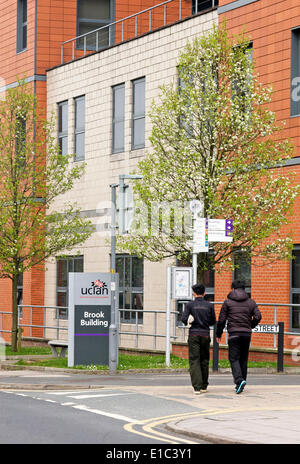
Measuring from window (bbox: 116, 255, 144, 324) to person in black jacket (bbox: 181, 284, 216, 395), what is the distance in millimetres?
14463

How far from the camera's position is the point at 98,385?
54.2 feet

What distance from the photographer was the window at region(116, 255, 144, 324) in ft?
97.8

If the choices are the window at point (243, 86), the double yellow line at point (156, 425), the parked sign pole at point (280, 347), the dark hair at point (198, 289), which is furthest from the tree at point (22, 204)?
the double yellow line at point (156, 425)

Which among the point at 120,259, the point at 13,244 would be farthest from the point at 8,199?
the point at 120,259

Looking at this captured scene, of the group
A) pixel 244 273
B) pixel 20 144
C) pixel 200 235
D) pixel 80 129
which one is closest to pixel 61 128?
pixel 80 129

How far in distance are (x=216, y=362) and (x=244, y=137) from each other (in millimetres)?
5322

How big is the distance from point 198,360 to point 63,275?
20041 millimetres

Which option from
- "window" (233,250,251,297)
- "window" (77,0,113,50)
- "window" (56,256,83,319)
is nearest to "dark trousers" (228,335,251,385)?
"window" (233,250,251,297)

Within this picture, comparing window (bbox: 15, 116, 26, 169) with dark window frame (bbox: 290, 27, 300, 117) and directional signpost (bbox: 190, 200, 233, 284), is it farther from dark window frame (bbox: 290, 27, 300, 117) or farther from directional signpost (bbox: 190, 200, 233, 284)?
directional signpost (bbox: 190, 200, 233, 284)

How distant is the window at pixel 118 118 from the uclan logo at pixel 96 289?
36.5ft

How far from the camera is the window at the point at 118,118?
31188 mm

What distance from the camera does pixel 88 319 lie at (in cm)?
2055

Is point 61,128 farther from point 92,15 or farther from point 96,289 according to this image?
point 96,289
